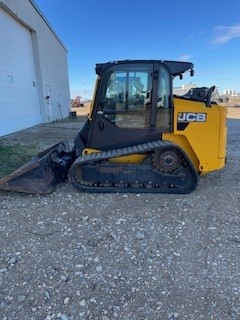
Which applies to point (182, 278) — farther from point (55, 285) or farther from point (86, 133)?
point (86, 133)

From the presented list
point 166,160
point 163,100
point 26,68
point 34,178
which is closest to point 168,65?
point 163,100

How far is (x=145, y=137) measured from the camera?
15.2 feet

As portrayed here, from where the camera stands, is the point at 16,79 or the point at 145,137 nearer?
the point at 145,137

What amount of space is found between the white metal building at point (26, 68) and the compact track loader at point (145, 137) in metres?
7.05

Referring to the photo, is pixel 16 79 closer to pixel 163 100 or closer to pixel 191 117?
pixel 163 100

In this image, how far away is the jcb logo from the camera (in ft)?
14.5

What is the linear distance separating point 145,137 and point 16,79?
9.44 m

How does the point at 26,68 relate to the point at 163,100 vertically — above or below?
above

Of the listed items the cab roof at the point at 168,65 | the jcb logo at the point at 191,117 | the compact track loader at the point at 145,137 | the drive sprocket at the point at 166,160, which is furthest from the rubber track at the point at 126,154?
the cab roof at the point at 168,65

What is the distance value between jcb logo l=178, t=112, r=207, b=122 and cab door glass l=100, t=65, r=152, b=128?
0.53 m

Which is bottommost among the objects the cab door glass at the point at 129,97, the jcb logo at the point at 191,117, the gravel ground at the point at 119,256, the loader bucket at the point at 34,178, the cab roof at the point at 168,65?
the gravel ground at the point at 119,256

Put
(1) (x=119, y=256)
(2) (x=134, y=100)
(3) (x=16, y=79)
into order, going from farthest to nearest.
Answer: (3) (x=16, y=79) → (2) (x=134, y=100) → (1) (x=119, y=256)

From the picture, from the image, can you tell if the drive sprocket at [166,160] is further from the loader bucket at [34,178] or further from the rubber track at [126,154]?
the loader bucket at [34,178]

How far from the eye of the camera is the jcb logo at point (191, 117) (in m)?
4.41
